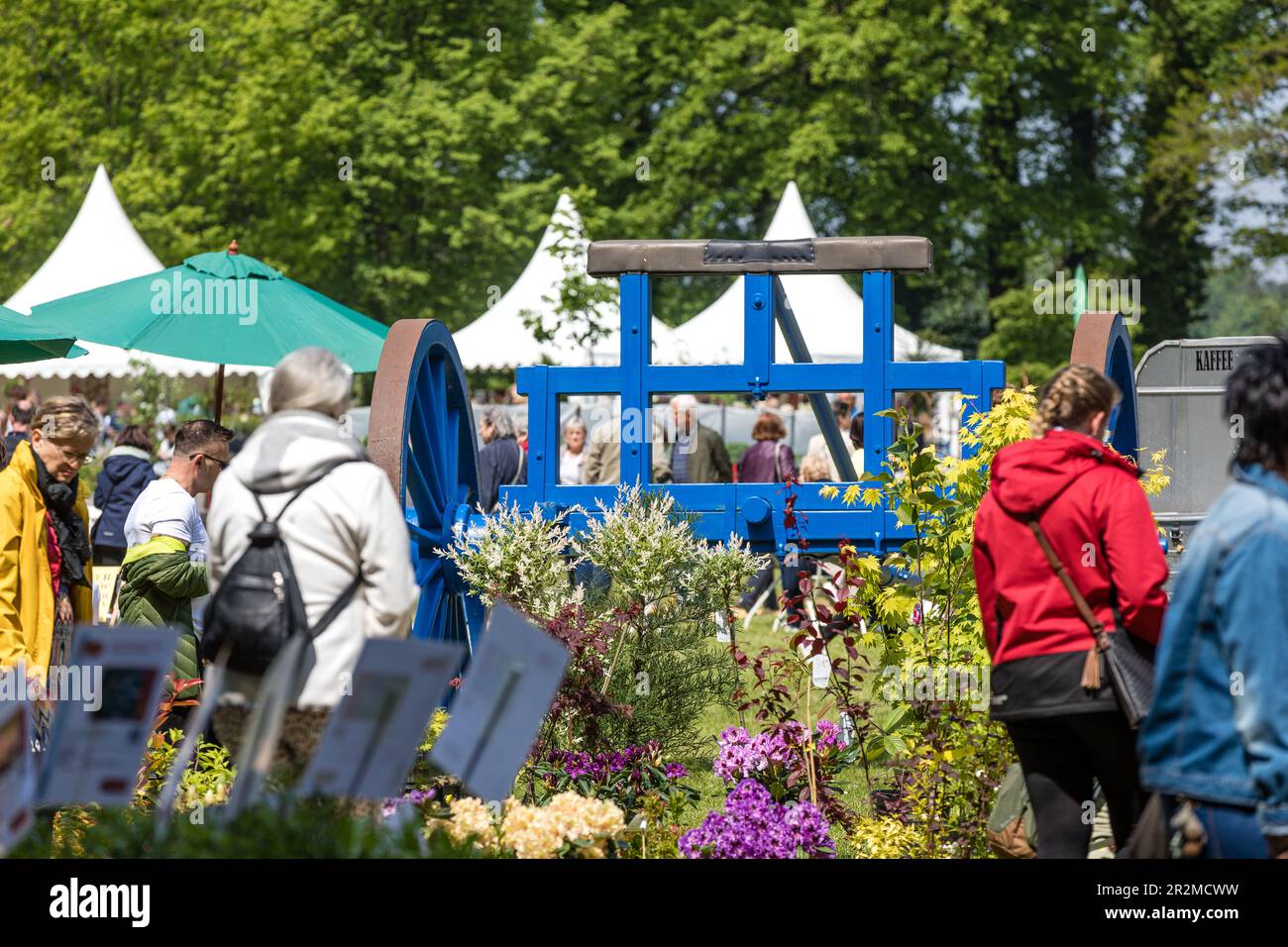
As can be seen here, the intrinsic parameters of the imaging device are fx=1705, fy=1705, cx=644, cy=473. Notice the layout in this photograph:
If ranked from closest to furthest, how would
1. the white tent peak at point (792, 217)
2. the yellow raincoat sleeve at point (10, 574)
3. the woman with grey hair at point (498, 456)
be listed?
the yellow raincoat sleeve at point (10, 574)
the woman with grey hair at point (498, 456)
the white tent peak at point (792, 217)

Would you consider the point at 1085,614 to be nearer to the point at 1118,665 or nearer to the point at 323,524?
the point at 1118,665

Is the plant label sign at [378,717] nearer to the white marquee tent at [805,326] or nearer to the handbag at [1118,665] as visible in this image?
the handbag at [1118,665]

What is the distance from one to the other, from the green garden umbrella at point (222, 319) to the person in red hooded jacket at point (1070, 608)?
4.73 meters

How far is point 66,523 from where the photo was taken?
5.78 meters

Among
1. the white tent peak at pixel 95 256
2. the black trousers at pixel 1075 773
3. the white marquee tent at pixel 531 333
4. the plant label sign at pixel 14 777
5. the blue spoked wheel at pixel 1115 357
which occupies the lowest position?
the black trousers at pixel 1075 773

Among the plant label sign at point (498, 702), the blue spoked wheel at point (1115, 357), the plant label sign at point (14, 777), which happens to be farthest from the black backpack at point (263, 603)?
the blue spoked wheel at point (1115, 357)

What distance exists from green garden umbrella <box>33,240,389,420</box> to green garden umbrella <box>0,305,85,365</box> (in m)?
0.13

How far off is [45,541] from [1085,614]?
10.9ft

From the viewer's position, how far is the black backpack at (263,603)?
378 cm

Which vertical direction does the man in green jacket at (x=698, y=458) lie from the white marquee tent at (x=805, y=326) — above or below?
below

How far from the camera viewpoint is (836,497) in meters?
7.21
